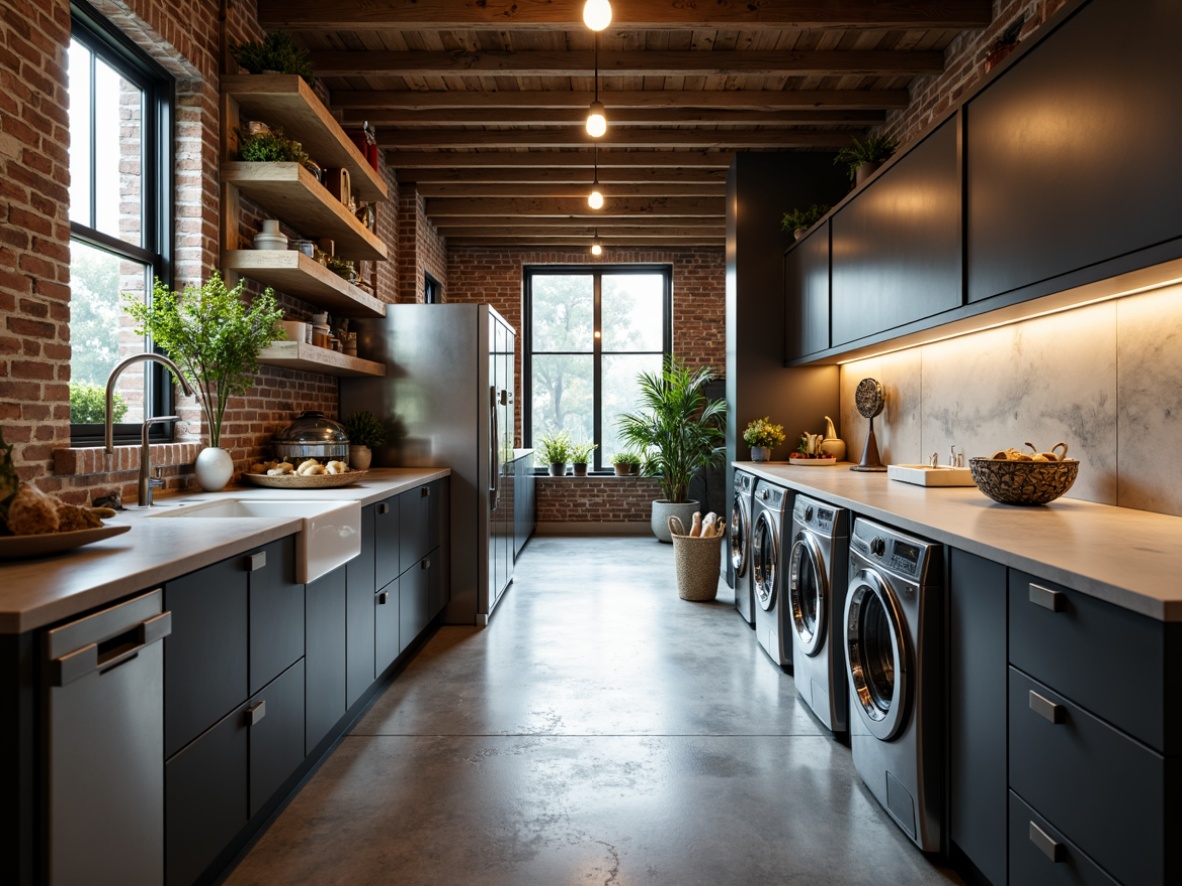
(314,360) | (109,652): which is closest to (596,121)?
(314,360)

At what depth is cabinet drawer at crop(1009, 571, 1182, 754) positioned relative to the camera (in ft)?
3.67

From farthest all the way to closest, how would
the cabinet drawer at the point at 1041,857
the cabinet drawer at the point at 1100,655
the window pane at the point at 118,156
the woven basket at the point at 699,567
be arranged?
the woven basket at the point at 699,567 → the window pane at the point at 118,156 → the cabinet drawer at the point at 1041,857 → the cabinet drawer at the point at 1100,655

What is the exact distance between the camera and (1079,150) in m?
1.91

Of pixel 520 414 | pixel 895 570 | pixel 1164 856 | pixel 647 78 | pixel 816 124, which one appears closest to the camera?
pixel 1164 856

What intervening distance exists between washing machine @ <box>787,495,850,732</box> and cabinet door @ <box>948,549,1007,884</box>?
0.76m

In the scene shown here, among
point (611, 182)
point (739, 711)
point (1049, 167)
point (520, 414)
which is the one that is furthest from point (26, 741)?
point (520, 414)

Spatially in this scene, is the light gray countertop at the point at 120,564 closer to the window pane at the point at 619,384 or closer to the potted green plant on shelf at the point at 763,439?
the potted green plant on shelf at the point at 763,439

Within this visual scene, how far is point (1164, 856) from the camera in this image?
1.11 meters

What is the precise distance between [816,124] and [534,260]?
149 inches

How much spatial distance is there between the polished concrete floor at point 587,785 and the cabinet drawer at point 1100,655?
78 centimetres

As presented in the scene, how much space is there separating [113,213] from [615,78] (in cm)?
295

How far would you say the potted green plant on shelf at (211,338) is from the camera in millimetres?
2557

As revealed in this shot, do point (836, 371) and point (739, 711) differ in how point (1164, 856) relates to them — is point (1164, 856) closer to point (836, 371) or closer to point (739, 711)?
point (739, 711)

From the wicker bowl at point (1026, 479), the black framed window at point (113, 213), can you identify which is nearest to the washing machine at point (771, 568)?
the wicker bowl at point (1026, 479)
